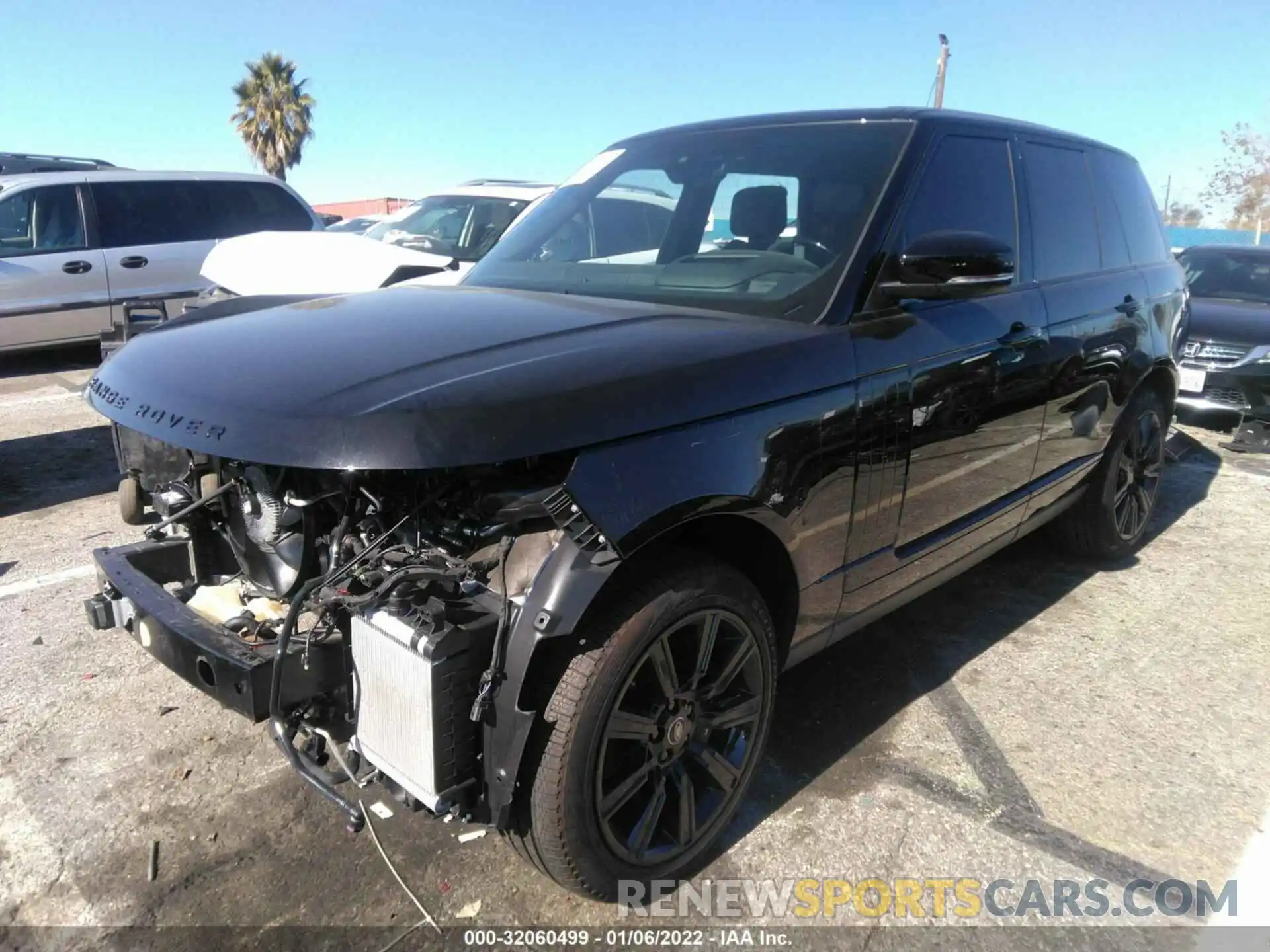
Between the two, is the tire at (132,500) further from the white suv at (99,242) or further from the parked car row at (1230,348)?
the parked car row at (1230,348)

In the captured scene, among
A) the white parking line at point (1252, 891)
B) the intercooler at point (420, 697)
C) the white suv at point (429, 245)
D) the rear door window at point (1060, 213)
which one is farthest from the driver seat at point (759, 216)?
the white parking line at point (1252, 891)

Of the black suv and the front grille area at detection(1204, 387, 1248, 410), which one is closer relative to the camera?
the black suv

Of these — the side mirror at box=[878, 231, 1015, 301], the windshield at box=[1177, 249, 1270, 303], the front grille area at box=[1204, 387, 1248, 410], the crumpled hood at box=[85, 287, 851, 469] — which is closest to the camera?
the crumpled hood at box=[85, 287, 851, 469]

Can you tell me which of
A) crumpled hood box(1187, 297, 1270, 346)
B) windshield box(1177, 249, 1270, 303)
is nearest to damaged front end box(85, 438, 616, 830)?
crumpled hood box(1187, 297, 1270, 346)

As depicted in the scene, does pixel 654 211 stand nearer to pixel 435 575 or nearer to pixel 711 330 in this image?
pixel 711 330

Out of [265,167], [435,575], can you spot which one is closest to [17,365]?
[435,575]

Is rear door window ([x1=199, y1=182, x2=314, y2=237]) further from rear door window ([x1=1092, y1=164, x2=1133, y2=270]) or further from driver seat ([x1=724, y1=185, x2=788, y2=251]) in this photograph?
rear door window ([x1=1092, y1=164, x2=1133, y2=270])

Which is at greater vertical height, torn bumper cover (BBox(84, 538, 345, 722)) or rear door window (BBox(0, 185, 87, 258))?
rear door window (BBox(0, 185, 87, 258))

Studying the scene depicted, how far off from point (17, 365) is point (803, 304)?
32.0 ft

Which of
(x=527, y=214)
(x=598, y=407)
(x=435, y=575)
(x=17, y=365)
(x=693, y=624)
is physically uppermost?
(x=527, y=214)

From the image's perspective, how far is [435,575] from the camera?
2008 mm

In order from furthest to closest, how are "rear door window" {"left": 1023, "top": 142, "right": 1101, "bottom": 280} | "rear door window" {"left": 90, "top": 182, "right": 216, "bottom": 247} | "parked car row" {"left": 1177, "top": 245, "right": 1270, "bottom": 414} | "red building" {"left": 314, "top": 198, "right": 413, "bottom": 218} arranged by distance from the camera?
"red building" {"left": 314, "top": 198, "right": 413, "bottom": 218}
"rear door window" {"left": 90, "top": 182, "right": 216, "bottom": 247}
"parked car row" {"left": 1177, "top": 245, "right": 1270, "bottom": 414}
"rear door window" {"left": 1023, "top": 142, "right": 1101, "bottom": 280}

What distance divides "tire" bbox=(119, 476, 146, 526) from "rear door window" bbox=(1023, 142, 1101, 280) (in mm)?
3290

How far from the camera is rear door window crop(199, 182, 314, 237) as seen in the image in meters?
9.74
